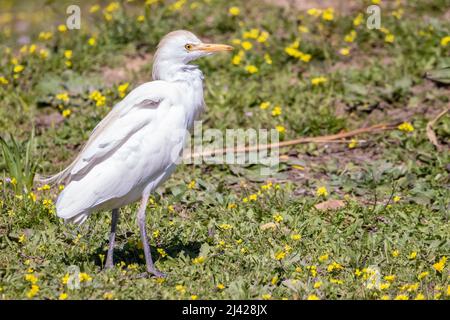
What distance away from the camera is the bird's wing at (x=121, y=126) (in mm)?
5238

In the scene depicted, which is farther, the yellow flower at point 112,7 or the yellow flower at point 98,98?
the yellow flower at point 112,7

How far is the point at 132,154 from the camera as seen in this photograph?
5281 millimetres

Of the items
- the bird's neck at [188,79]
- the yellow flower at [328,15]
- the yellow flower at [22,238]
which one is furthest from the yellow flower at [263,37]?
the yellow flower at [22,238]

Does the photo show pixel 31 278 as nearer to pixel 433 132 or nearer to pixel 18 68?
pixel 18 68

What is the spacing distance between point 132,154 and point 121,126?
188 millimetres

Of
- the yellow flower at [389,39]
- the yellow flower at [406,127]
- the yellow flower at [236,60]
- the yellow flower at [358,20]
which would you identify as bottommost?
the yellow flower at [406,127]

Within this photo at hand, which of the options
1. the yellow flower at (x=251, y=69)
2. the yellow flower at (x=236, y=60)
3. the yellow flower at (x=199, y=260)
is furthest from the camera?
the yellow flower at (x=236, y=60)

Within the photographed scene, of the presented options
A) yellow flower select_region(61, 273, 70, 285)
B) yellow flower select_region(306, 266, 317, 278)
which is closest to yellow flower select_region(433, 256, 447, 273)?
yellow flower select_region(306, 266, 317, 278)

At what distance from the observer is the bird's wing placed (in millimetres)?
5238

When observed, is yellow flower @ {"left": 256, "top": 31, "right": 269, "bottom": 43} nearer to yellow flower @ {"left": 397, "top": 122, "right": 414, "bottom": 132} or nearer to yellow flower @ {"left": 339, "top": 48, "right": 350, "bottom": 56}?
yellow flower @ {"left": 339, "top": 48, "right": 350, "bottom": 56}

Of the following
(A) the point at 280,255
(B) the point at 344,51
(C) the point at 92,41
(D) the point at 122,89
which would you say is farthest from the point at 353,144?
(C) the point at 92,41

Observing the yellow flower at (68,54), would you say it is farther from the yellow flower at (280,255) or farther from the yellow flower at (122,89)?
the yellow flower at (280,255)

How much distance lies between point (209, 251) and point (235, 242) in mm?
255
